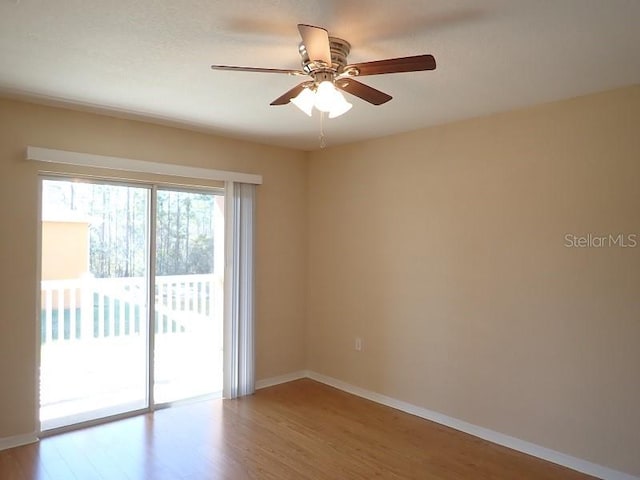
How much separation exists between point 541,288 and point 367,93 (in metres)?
1.96

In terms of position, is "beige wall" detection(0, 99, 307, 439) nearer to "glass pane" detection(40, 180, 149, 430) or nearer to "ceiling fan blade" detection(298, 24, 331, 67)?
"glass pane" detection(40, 180, 149, 430)

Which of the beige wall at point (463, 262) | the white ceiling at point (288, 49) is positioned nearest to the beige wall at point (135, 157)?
the beige wall at point (463, 262)

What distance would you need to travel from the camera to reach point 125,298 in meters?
3.88

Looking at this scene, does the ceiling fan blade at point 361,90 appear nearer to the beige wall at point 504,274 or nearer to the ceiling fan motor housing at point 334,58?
the ceiling fan motor housing at point 334,58

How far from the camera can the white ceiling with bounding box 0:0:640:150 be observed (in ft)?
6.27

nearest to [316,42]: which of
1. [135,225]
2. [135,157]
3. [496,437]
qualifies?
[135,157]

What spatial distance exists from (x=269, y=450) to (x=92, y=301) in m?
1.87

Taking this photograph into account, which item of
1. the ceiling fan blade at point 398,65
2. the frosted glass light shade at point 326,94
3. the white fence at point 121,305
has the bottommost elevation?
the white fence at point 121,305

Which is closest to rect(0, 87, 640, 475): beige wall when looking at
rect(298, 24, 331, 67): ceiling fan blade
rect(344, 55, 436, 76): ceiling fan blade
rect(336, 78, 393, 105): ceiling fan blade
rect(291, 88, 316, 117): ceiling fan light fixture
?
rect(336, 78, 393, 105): ceiling fan blade

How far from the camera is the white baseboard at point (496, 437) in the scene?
2951mm

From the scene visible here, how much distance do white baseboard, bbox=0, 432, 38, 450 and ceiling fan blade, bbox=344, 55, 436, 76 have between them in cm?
340

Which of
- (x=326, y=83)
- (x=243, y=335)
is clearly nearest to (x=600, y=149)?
(x=326, y=83)

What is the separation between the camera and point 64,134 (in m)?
3.46

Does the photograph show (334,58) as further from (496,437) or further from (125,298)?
(496,437)
